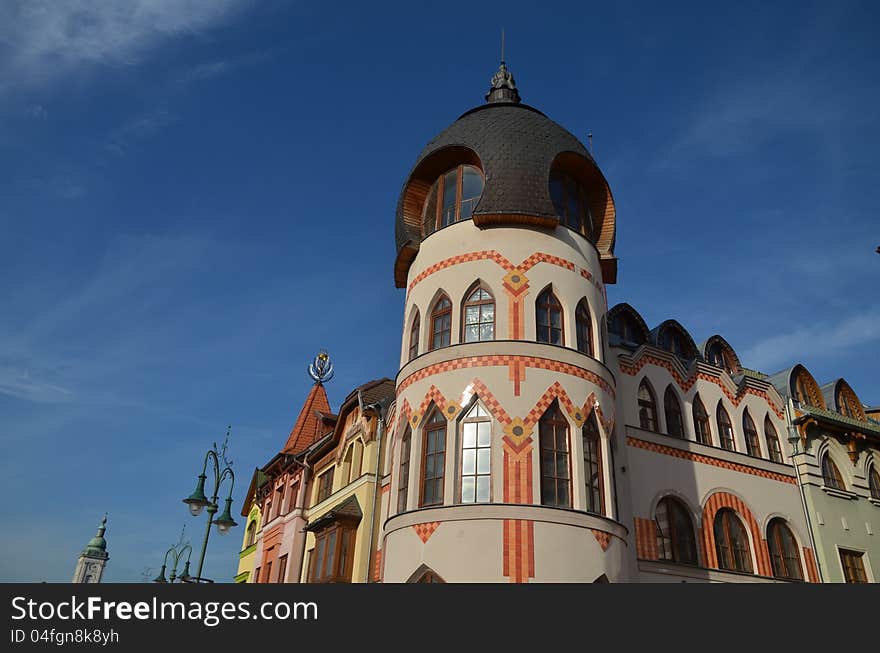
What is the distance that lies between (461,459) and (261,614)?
725 cm

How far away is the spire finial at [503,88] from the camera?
2361 cm

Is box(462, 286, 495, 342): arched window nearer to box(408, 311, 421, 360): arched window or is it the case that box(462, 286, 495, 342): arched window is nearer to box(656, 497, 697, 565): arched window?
box(408, 311, 421, 360): arched window

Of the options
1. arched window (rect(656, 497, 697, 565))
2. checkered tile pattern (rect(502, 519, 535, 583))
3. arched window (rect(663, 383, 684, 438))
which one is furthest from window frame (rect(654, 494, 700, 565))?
checkered tile pattern (rect(502, 519, 535, 583))

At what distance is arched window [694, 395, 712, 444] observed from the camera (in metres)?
22.6

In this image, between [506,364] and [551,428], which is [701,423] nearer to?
[551,428]

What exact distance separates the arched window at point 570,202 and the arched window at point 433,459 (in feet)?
22.0

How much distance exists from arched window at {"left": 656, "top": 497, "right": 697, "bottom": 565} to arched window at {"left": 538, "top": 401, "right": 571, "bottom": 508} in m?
5.72

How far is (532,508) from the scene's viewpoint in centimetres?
1498

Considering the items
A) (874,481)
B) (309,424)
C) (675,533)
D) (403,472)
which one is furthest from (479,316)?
(309,424)

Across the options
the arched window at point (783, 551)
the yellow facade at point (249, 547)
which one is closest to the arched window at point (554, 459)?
the arched window at point (783, 551)

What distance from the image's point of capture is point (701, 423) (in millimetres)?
22812

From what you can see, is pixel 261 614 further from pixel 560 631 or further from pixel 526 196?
pixel 526 196

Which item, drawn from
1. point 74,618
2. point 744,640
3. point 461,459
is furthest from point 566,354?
point 74,618

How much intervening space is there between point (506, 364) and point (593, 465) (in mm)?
3262
